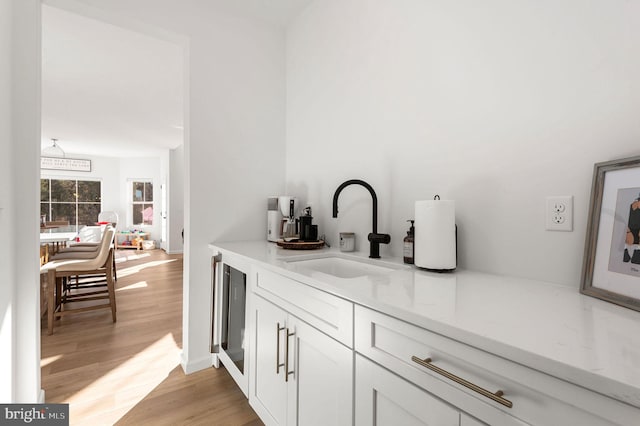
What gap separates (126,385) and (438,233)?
2105 millimetres

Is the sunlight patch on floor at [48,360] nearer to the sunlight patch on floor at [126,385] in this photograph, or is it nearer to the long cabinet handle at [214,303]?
the sunlight patch on floor at [126,385]

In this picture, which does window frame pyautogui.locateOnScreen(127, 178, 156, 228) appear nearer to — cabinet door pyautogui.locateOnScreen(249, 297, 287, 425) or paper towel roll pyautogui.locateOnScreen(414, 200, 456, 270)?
cabinet door pyautogui.locateOnScreen(249, 297, 287, 425)

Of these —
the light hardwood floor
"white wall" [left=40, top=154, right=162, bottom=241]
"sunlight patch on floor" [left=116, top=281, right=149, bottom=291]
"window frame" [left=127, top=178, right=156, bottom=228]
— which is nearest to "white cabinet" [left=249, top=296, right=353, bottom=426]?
the light hardwood floor

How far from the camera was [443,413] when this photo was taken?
0.70 metres

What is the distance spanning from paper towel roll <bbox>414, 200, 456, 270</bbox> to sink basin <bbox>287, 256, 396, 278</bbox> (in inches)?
10.9

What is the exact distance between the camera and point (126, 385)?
76.2 inches

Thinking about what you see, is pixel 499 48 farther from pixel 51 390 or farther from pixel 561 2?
pixel 51 390

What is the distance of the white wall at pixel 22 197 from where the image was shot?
1.43 m

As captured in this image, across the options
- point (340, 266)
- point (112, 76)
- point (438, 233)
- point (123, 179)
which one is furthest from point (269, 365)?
point (123, 179)

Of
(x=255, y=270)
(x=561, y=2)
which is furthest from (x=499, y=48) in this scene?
(x=255, y=270)

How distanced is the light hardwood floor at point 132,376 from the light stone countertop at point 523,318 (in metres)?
1.15

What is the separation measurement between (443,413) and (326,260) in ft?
3.42

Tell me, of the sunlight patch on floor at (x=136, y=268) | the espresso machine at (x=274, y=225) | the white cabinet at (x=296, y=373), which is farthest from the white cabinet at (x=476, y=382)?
the sunlight patch on floor at (x=136, y=268)

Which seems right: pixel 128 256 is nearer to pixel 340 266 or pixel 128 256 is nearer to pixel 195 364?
pixel 195 364
